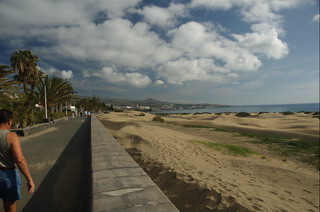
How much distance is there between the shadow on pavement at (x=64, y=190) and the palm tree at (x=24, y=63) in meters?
31.7

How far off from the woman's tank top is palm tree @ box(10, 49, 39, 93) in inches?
1354

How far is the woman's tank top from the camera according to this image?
263cm

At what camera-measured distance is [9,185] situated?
2742 mm

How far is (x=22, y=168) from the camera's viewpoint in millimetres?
2656

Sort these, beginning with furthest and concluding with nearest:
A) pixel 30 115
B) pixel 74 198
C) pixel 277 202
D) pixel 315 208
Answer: pixel 30 115 → pixel 315 208 → pixel 277 202 → pixel 74 198

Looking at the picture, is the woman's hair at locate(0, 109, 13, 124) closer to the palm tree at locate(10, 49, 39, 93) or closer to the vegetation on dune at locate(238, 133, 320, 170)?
the vegetation on dune at locate(238, 133, 320, 170)

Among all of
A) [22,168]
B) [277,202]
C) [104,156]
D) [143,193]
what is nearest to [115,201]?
[143,193]

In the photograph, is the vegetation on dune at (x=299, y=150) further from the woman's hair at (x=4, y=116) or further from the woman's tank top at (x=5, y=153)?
the woman's hair at (x=4, y=116)

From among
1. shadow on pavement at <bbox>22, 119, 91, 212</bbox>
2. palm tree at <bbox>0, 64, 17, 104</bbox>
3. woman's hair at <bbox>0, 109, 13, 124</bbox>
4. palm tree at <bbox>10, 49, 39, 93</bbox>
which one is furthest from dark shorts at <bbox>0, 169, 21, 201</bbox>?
palm tree at <bbox>10, 49, 39, 93</bbox>

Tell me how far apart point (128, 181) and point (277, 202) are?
4.02 meters

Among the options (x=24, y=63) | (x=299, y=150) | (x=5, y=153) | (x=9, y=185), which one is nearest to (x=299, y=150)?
(x=299, y=150)

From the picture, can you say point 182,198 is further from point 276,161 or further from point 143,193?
point 276,161

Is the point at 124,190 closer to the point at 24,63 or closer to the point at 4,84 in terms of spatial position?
the point at 4,84

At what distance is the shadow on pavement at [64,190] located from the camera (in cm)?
361
